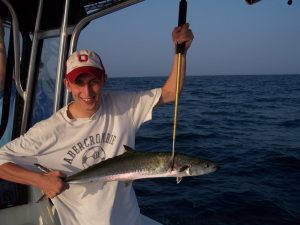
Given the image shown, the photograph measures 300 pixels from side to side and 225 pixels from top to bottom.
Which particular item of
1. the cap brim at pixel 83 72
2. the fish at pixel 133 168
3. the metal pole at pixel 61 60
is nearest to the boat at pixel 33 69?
the metal pole at pixel 61 60

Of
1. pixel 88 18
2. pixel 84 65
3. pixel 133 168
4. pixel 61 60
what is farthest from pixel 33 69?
pixel 133 168

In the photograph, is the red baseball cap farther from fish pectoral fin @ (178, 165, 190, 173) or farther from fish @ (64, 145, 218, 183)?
fish pectoral fin @ (178, 165, 190, 173)

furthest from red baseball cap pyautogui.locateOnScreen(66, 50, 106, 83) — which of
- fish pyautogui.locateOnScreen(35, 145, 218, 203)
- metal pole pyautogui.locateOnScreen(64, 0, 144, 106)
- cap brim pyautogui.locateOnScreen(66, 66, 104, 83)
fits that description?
metal pole pyautogui.locateOnScreen(64, 0, 144, 106)

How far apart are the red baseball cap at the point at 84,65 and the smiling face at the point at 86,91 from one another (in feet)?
0.11

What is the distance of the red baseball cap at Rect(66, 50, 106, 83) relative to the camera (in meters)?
2.79

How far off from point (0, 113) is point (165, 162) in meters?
2.34

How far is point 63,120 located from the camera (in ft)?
9.59

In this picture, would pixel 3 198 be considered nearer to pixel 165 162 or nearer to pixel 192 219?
pixel 165 162

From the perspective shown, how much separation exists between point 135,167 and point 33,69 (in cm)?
210

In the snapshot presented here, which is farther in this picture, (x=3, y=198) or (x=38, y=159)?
(x=3, y=198)

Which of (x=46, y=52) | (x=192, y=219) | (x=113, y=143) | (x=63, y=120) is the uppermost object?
(x=46, y=52)

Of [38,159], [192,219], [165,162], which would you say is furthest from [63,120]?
[192,219]

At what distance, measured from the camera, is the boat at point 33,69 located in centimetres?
397

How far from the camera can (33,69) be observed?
4246 mm
